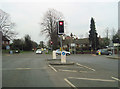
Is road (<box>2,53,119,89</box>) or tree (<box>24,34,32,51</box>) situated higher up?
tree (<box>24,34,32,51</box>)

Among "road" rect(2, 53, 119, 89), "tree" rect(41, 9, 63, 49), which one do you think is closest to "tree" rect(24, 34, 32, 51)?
"tree" rect(41, 9, 63, 49)

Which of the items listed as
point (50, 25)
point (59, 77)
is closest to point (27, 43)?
point (50, 25)

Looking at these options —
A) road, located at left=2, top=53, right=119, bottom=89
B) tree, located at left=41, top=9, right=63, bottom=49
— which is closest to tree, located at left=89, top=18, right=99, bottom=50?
tree, located at left=41, top=9, right=63, bottom=49

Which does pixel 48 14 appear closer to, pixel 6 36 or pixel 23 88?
pixel 6 36

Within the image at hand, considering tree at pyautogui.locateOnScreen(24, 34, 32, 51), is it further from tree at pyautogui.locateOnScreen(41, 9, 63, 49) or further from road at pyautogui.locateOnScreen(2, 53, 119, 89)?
road at pyautogui.locateOnScreen(2, 53, 119, 89)

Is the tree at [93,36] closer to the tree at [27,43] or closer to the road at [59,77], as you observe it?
the tree at [27,43]

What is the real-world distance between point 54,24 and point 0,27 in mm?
17795

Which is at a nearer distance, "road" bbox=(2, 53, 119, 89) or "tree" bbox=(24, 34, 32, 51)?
"road" bbox=(2, 53, 119, 89)

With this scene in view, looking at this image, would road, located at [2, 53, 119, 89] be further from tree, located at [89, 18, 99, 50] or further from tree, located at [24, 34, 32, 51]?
tree, located at [24, 34, 32, 51]

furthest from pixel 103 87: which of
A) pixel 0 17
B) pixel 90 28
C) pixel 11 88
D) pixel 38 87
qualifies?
pixel 90 28

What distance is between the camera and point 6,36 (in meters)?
46.6

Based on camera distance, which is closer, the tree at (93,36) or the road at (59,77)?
the road at (59,77)

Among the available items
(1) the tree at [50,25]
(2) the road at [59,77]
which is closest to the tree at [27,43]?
(1) the tree at [50,25]

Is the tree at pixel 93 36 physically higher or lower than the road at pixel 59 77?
higher
